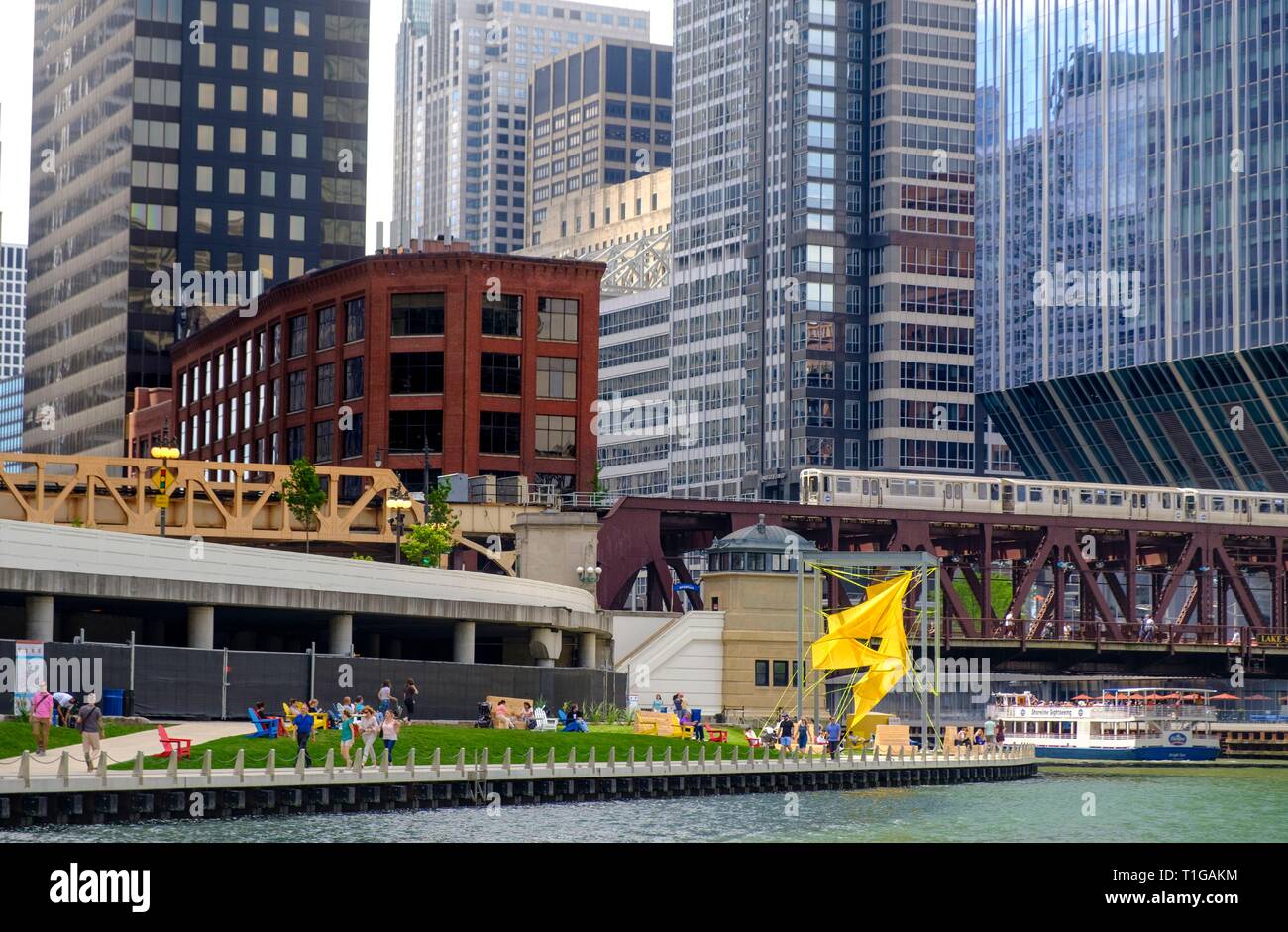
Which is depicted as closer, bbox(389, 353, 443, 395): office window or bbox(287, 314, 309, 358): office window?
bbox(389, 353, 443, 395): office window

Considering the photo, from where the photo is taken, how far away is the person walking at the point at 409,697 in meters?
71.4

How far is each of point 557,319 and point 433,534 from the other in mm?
32437

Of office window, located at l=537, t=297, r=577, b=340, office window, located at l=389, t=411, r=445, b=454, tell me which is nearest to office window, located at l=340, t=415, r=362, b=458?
office window, located at l=389, t=411, r=445, b=454

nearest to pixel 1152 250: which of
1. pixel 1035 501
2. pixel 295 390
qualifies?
pixel 1035 501

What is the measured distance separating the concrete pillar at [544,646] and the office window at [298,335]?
178 feet

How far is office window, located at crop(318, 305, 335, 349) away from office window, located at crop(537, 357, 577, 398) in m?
15.3

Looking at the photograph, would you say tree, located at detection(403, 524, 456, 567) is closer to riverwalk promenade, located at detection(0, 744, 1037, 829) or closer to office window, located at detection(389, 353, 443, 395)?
office window, located at detection(389, 353, 443, 395)

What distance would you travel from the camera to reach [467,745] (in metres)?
65.2

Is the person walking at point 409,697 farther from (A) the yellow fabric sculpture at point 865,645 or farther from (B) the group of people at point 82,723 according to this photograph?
(B) the group of people at point 82,723

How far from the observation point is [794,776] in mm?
70062

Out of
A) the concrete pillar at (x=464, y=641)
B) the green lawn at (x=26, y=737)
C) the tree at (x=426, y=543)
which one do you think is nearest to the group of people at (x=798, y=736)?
the concrete pillar at (x=464, y=641)

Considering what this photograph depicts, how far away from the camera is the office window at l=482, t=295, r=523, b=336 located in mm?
125250
